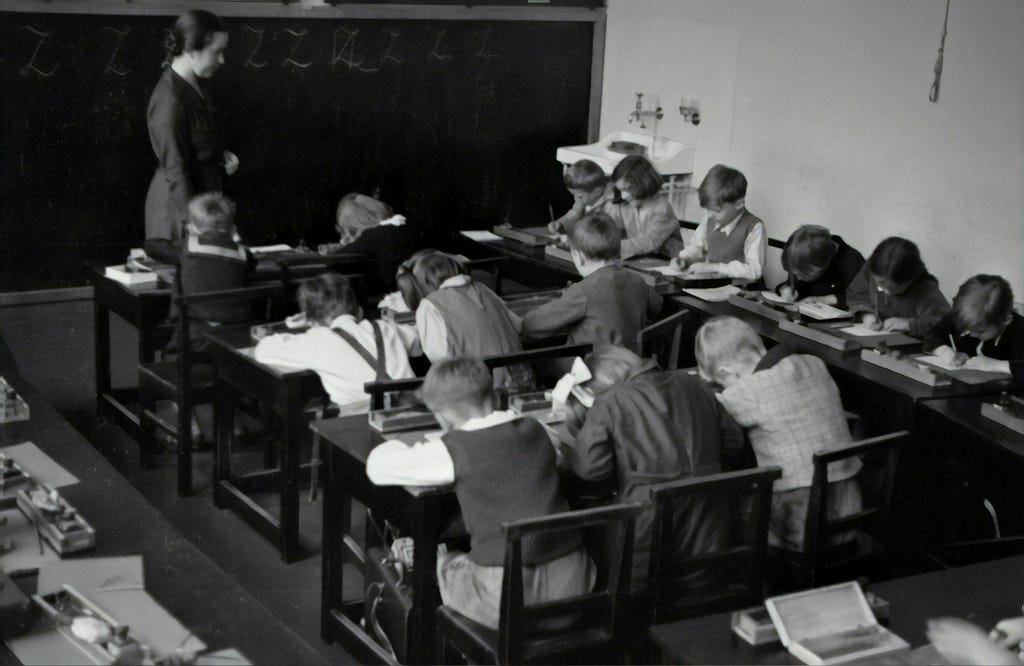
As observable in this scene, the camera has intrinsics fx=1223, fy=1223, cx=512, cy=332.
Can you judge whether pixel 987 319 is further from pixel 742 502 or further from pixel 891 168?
pixel 891 168

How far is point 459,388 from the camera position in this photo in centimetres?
289

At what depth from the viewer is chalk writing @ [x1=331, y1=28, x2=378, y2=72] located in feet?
23.5

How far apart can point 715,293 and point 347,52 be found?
3109mm

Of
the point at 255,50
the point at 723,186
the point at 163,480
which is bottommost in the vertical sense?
the point at 163,480

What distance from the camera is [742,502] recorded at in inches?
122

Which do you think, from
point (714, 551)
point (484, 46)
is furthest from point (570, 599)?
point (484, 46)

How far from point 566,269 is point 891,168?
1766 mm

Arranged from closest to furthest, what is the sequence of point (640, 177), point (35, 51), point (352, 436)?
point (352, 436)
point (640, 177)
point (35, 51)

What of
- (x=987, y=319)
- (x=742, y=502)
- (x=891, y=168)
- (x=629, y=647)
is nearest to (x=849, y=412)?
(x=987, y=319)

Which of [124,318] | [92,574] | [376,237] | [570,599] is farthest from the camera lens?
[376,237]

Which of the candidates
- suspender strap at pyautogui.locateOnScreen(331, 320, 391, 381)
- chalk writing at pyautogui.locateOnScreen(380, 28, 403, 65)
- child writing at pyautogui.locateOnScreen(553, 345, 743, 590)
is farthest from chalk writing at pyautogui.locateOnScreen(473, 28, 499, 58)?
child writing at pyautogui.locateOnScreen(553, 345, 743, 590)

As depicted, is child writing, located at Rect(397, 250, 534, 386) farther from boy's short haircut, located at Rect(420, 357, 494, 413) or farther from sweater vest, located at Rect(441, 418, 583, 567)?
sweater vest, located at Rect(441, 418, 583, 567)

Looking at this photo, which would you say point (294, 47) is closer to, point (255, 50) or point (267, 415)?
point (255, 50)

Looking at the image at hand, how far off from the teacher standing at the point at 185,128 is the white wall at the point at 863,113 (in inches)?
113
